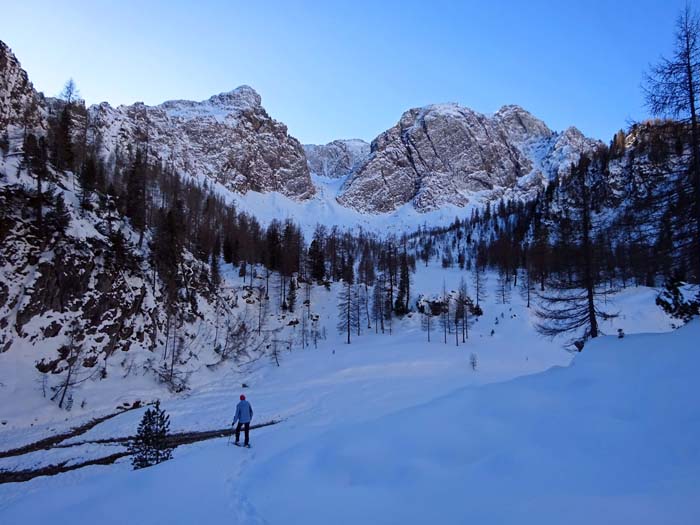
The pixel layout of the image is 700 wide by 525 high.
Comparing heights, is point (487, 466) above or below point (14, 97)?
below

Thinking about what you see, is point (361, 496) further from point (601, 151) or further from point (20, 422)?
point (601, 151)

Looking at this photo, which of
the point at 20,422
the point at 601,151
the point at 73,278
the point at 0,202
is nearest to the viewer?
the point at 20,422

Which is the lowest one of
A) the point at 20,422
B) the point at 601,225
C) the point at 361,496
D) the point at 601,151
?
the point at 20,422

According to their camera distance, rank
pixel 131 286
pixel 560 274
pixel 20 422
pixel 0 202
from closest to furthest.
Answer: pixel 560 274, pixel 20 422, pixel 0 202, pixel 131 286

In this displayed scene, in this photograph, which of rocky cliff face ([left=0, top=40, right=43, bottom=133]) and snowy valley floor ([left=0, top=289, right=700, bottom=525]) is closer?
snowy valley floor ([left=0, top=289, right=700, bottom=525])

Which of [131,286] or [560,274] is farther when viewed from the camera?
[131,286]

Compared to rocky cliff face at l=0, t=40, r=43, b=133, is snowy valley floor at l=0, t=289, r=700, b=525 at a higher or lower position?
lower

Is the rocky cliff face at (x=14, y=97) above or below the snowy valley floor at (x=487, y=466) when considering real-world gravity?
above

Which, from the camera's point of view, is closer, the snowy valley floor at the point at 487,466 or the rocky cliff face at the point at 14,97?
the snowy valley floor at the point at 487,466

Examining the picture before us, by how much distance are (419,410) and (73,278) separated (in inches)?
1446

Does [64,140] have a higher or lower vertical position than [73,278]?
higher

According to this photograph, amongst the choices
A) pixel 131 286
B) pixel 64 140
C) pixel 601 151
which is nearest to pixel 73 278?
pixel 131 286

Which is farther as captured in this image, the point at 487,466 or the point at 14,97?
the point at 14,97

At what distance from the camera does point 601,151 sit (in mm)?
115000
